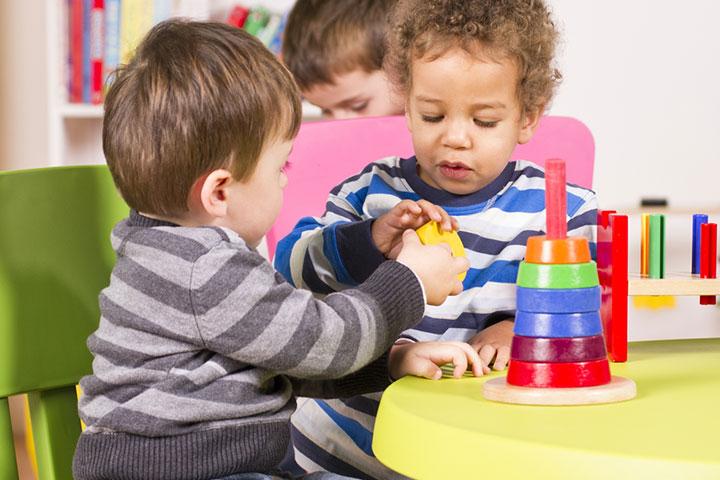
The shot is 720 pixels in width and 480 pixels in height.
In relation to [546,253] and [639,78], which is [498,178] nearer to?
[546,253]

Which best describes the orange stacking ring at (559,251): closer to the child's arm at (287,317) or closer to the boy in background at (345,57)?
the child's arm at (287,317)

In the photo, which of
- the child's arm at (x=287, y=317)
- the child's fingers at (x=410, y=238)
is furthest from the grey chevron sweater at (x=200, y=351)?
the child's fingers at (x=410, y=238)

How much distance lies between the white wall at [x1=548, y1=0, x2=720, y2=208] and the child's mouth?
6.40 ft

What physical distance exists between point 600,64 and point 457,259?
2.24m

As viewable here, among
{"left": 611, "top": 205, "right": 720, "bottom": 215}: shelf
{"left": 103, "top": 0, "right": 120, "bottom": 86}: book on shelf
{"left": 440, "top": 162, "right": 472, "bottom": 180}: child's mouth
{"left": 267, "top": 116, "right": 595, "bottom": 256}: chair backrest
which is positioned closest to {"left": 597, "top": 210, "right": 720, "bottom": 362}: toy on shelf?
{"left": 440, "top": 162, "right": 472, "bottom": 180}: child's mouth

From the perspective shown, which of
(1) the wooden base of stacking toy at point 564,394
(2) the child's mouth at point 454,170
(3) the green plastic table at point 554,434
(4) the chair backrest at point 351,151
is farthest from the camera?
(4) the chair backrest at point 351,151

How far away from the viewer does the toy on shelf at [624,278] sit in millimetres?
1024

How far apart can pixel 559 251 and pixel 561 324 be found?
57mm

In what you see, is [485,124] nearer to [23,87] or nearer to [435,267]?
[435,267]

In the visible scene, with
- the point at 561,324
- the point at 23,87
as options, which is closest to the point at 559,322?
the point at 561,324

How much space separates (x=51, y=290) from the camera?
1177 mm

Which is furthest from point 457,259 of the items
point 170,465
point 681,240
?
point 681,240

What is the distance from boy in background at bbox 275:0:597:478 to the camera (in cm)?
120

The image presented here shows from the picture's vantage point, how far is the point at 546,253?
0.83m
